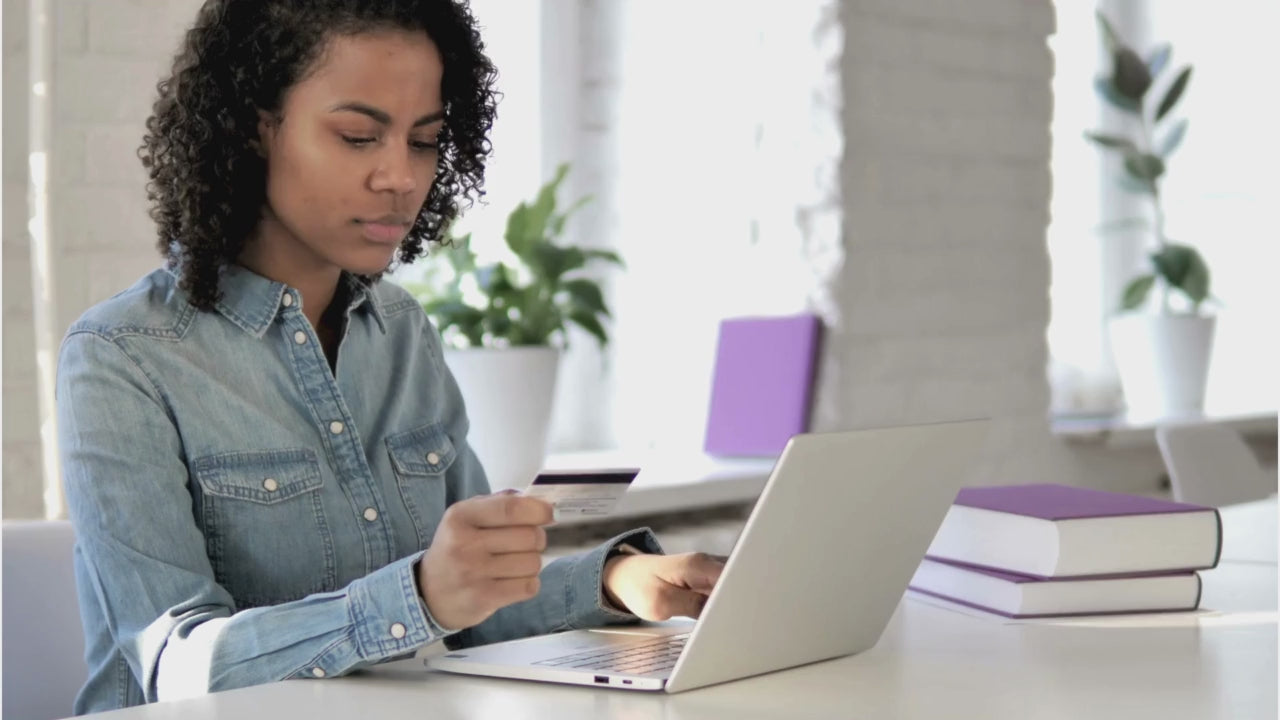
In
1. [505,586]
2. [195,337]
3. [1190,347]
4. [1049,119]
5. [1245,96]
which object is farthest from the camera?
[1245,96]

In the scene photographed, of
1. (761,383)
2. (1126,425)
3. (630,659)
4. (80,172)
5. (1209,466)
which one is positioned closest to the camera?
(630,659)

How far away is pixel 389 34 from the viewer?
4.23 feet

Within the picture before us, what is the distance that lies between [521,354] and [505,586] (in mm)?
1378

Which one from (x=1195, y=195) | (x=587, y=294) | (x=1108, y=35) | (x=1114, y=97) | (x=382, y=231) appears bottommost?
(x=587, y=294)

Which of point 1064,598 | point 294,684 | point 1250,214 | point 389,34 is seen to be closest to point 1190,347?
point 1250,214

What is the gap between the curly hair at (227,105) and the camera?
4.20 ft

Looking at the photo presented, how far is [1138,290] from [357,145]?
2.87 m

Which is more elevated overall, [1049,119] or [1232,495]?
[1049,119]

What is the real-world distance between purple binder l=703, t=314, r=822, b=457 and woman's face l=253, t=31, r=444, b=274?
1586mm

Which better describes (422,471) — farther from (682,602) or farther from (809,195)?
(809,195)

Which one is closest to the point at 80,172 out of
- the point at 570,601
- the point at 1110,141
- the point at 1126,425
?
the point at 570,601

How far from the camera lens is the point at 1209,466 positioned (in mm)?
2477

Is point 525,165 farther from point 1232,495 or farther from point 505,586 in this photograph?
point 505,586

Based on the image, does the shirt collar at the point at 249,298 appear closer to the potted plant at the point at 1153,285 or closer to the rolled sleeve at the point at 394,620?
the rolled sleeve at the point at 394,620
